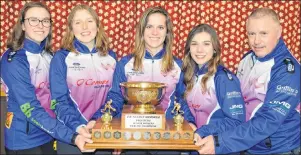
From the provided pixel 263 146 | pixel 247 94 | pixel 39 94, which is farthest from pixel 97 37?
pixel 263 146

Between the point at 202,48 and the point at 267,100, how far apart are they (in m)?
0.59

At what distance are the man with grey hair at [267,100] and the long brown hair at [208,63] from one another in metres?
0.25

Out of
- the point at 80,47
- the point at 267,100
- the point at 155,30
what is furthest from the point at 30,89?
the point at 267,100

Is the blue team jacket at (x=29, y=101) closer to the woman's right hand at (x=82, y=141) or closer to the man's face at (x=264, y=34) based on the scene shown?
the woman's right hand at (x=82, y=141)

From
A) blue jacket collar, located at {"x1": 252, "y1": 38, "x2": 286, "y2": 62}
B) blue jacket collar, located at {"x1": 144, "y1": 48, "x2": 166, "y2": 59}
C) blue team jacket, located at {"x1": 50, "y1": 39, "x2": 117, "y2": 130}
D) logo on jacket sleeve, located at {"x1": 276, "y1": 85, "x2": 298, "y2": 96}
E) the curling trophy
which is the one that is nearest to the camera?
the curling trophy

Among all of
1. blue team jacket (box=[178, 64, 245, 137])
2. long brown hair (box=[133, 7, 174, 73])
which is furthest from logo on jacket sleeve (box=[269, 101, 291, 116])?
long brown hair (box=[133, 7, 174, 73])

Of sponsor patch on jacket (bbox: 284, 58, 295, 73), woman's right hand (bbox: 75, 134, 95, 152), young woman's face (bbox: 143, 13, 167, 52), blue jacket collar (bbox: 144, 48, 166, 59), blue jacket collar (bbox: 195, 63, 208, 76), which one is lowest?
woman's right hand (bbox: 75, 134, 95, 152)

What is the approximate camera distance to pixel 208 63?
116 inches

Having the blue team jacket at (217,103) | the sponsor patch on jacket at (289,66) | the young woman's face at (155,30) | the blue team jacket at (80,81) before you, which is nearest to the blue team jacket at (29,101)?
the blue team jacket at (80,81)

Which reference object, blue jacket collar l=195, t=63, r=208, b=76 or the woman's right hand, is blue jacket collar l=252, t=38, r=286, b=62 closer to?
blue jacket collar l=195, t=63, r=208, b=76

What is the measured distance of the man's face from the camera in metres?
2.83

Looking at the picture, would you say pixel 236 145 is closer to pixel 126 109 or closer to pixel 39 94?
pixel 126 109

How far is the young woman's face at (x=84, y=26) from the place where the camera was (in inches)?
119

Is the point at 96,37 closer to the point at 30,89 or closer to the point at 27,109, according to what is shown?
the point at 30,89
